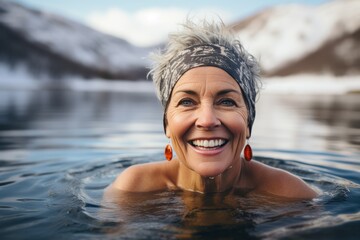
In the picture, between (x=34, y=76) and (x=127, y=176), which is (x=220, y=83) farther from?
(x=34, y=76)

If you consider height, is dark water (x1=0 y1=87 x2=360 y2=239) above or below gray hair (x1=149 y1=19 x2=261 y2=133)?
below

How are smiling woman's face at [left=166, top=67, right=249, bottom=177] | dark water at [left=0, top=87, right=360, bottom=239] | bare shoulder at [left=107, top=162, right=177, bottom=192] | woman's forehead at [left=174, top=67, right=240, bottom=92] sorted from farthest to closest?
bare shoulder at [left=107, top=162, right=177, bottom=192], woman's forehead at [left=174, top=67, right=240, bottom=92], smiling woman's face at [left=166, top=67, right=249, bottom=177], dark water at [left=0, top=87, right=360, bottom=239]

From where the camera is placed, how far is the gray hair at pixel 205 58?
14.1 feet

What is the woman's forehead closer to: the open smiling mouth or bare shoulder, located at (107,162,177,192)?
the open smiling mouth

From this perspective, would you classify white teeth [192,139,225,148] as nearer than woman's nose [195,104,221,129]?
No

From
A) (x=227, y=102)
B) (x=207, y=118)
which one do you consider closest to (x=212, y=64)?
(x=227, y=102)

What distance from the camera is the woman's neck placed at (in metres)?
4.86

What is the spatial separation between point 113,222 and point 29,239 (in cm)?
77

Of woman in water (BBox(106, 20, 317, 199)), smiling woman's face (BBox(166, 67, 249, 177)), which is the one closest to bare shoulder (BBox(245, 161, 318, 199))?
woman in water (BBox(106, 20, 317, 199))

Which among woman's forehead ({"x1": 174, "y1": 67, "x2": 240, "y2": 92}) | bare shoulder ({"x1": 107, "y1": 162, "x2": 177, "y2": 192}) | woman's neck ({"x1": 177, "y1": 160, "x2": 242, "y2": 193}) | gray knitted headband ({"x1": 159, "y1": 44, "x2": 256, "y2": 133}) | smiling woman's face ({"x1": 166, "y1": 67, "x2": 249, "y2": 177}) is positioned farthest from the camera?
bare shoulder ({"x1": 107, "y1": 162, "x2": 177, "y2": 192})

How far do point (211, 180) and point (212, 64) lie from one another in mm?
1417

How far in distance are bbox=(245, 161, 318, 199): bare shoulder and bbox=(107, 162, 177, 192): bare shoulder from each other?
3.39ft

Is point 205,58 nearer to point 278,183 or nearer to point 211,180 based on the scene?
point 211,180

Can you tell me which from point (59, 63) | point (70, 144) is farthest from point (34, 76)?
point (70, 144)
